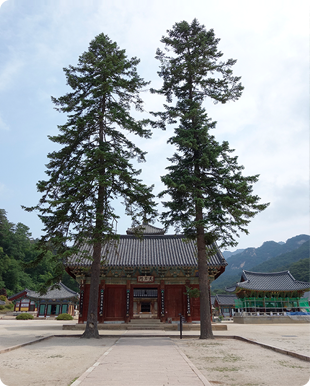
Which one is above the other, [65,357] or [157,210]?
[157,210]

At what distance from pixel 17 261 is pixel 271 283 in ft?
198

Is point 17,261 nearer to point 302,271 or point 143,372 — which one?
point 143,372

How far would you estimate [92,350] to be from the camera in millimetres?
9523

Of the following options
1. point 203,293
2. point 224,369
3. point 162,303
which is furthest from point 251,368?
point 162,303

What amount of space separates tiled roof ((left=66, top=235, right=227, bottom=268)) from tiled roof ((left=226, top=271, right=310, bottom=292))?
57.8 ft

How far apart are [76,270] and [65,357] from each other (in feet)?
42.5

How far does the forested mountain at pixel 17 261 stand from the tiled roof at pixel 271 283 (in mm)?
48551

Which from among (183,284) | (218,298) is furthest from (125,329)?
(218,298)

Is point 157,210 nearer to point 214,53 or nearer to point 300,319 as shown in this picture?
point 214,53

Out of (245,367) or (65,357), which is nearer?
(245,367)

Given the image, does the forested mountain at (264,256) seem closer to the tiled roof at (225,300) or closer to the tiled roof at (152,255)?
the tiled roof at (225,300)

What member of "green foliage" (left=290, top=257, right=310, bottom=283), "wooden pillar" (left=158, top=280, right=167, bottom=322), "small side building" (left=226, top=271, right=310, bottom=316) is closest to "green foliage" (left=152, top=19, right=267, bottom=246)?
"wooden pillar" (left=158, top=280, right=167, bottom=322)

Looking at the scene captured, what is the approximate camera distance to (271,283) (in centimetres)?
3809

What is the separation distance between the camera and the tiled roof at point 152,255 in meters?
20.7
